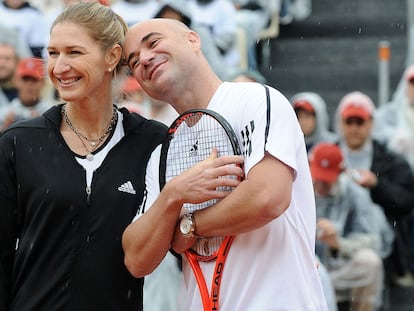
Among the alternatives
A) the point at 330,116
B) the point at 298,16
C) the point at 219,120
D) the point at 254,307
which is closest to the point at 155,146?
the point at 219,120

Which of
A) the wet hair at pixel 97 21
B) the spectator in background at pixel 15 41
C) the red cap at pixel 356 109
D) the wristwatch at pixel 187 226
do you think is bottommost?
the wristwatch at pixel 187 226

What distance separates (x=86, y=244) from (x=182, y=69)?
2.58 ft

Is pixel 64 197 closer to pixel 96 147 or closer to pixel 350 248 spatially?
pixel 96 147

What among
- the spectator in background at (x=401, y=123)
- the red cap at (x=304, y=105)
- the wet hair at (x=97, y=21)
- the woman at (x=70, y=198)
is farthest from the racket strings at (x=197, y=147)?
the red cap at (x=304, y=105)

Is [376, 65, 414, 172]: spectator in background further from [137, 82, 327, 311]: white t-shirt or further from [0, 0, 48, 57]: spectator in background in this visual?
[137, 82, 327, 311]: white t-shirt

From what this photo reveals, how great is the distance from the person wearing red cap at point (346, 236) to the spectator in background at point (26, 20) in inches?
138

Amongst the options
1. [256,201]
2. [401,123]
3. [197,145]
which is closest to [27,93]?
[401,123]

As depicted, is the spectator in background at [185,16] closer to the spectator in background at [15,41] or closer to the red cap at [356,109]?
the red cap at [356,109]

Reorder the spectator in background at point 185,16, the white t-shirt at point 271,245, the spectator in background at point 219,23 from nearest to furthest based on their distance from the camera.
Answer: the white t-shirt at point 271,245 < the spectator in background at point 185,16 < the spectator in background at point 219,23

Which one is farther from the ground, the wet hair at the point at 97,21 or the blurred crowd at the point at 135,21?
the blurred crowd at the point at 135,21

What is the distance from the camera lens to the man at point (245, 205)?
3.81 meters

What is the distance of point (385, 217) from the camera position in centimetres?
833

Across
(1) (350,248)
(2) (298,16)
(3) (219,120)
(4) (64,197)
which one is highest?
(2) (298,16)

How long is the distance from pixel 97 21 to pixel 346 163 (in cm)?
457
